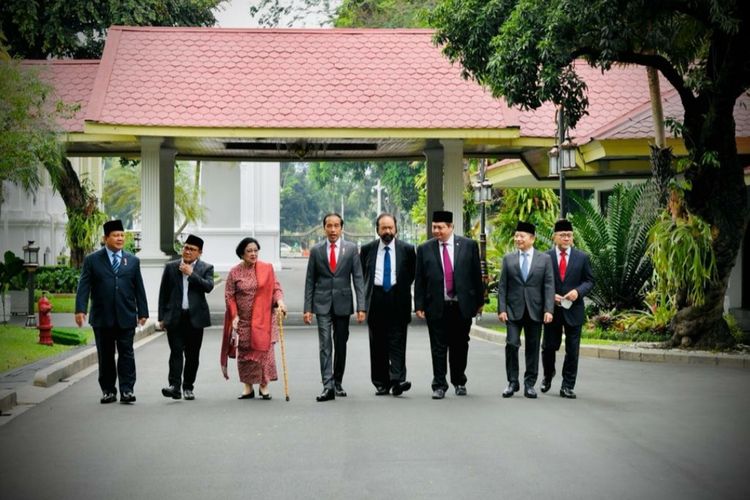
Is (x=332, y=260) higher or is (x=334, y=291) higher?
(x=332, y=260)

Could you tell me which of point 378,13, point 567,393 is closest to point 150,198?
point 567,393

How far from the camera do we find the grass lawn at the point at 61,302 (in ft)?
88.1

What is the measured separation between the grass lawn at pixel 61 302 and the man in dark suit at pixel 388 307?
1397cm

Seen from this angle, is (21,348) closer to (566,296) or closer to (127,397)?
(127,397)

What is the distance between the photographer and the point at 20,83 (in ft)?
72.2

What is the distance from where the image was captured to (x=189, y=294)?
1247 cm

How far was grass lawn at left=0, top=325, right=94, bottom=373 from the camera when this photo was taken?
15602 millimetres

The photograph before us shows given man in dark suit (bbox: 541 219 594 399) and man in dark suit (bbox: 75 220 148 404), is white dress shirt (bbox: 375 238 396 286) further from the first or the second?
man in dark suit (bbox: 75 220 148 404)

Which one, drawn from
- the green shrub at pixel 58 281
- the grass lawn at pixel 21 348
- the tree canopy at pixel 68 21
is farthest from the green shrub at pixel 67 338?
the tree canopy at pixel 68 21

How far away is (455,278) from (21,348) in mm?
7821

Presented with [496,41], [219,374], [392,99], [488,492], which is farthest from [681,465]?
[392,99]

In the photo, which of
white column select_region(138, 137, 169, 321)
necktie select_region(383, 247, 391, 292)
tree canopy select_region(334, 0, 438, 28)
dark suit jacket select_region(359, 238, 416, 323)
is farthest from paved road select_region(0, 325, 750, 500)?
tree canopy select_region(334, 0, 438, 28)

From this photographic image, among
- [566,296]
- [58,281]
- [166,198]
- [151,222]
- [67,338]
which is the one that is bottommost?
[67,338]

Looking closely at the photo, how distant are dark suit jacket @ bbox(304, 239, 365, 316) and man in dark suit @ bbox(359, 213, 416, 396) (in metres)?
0.19
